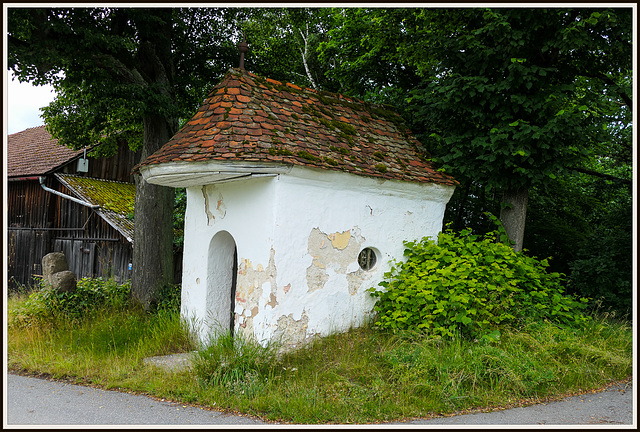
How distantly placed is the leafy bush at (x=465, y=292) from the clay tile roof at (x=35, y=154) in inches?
492

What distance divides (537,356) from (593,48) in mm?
4939

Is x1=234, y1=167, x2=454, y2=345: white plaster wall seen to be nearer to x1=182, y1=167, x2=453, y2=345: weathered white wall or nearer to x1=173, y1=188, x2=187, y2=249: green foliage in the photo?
x1=182, y1=167, x2=453, y2=345: weathered white wall

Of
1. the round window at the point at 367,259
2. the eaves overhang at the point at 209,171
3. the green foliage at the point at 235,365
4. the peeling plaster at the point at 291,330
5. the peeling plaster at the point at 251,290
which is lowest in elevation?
the green foliage at the point at 235,365

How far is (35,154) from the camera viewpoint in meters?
17.6

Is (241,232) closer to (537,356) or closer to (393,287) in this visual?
(393,287)

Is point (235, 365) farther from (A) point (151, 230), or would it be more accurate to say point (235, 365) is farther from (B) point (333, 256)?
(A) point (151, 230)

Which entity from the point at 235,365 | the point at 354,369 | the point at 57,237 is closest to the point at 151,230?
the point at 235,365

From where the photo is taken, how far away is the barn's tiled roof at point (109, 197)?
13922mm

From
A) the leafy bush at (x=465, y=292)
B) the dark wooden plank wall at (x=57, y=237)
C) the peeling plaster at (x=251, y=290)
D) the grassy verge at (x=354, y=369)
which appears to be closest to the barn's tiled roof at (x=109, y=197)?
the dark wooden plank wall at (x=57, y=237)

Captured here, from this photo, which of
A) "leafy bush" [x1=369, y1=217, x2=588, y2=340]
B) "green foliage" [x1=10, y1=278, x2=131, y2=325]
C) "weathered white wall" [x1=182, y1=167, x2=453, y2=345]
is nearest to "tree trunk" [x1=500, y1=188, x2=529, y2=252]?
"leafy bush" [x1=369, y1=217, x2=588, y2=340]

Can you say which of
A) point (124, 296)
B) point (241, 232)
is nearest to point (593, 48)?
point (241, 232)

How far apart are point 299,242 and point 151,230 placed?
4.43 meters

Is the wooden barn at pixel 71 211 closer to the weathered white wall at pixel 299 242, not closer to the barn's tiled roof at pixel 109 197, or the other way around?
the barn's tiled roof at pixel 109 197

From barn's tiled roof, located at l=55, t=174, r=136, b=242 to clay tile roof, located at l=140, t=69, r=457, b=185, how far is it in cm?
714
